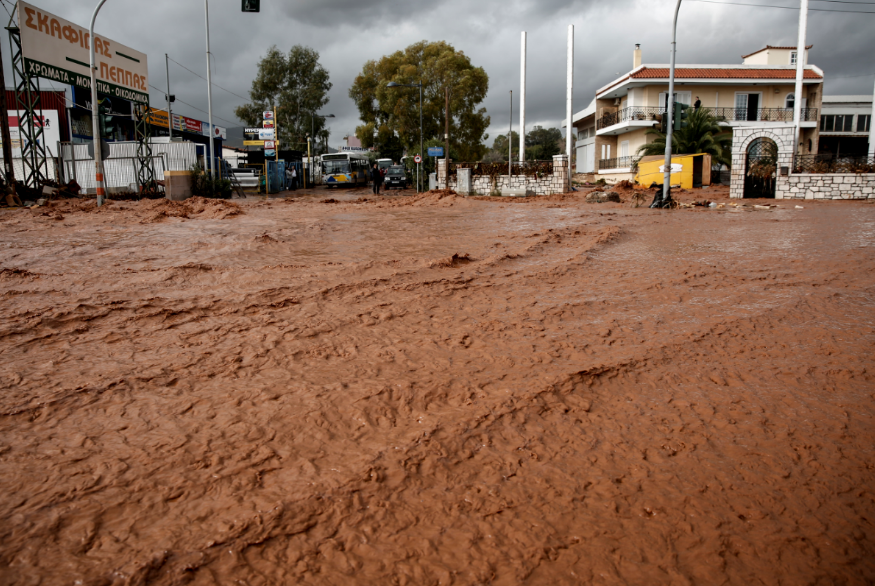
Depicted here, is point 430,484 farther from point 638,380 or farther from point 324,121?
point 324,121

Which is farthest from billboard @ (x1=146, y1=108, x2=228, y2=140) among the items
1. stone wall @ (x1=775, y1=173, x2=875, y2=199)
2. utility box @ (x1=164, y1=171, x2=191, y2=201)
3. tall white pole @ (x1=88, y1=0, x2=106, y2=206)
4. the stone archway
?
stone wall @ (x1=775, y1=173, x2=875, y2=199)

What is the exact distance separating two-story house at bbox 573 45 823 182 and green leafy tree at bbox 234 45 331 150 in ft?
89.1

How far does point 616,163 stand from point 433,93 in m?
15.9

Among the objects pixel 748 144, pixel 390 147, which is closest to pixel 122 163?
pixel 748 144

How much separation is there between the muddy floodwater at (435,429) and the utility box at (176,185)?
16.3m

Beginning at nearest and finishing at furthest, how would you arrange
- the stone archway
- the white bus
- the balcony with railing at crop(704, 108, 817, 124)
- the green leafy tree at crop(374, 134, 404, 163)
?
the stone archway, the balcony with railing at crop(704, 108, 817, 124), the white bus, the green leafy tree at crop(374, 134, 404, 163)

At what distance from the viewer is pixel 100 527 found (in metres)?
2.33

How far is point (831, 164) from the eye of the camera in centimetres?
2334

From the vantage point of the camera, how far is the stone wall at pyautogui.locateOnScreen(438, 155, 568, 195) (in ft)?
94.3

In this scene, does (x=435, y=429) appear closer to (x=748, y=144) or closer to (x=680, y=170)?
(x=748, y=144)

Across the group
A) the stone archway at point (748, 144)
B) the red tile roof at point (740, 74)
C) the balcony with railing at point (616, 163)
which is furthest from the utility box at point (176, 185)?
the red tile roof at point (740, 74)

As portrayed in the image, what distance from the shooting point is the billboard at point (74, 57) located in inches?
763

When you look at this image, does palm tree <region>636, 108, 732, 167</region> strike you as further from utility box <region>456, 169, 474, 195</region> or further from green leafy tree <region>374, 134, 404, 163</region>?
green leafy tree <region>374, 134, 404, 163</region>

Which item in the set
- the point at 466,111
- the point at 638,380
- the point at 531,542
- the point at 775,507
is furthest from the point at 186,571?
the point at 466,111
